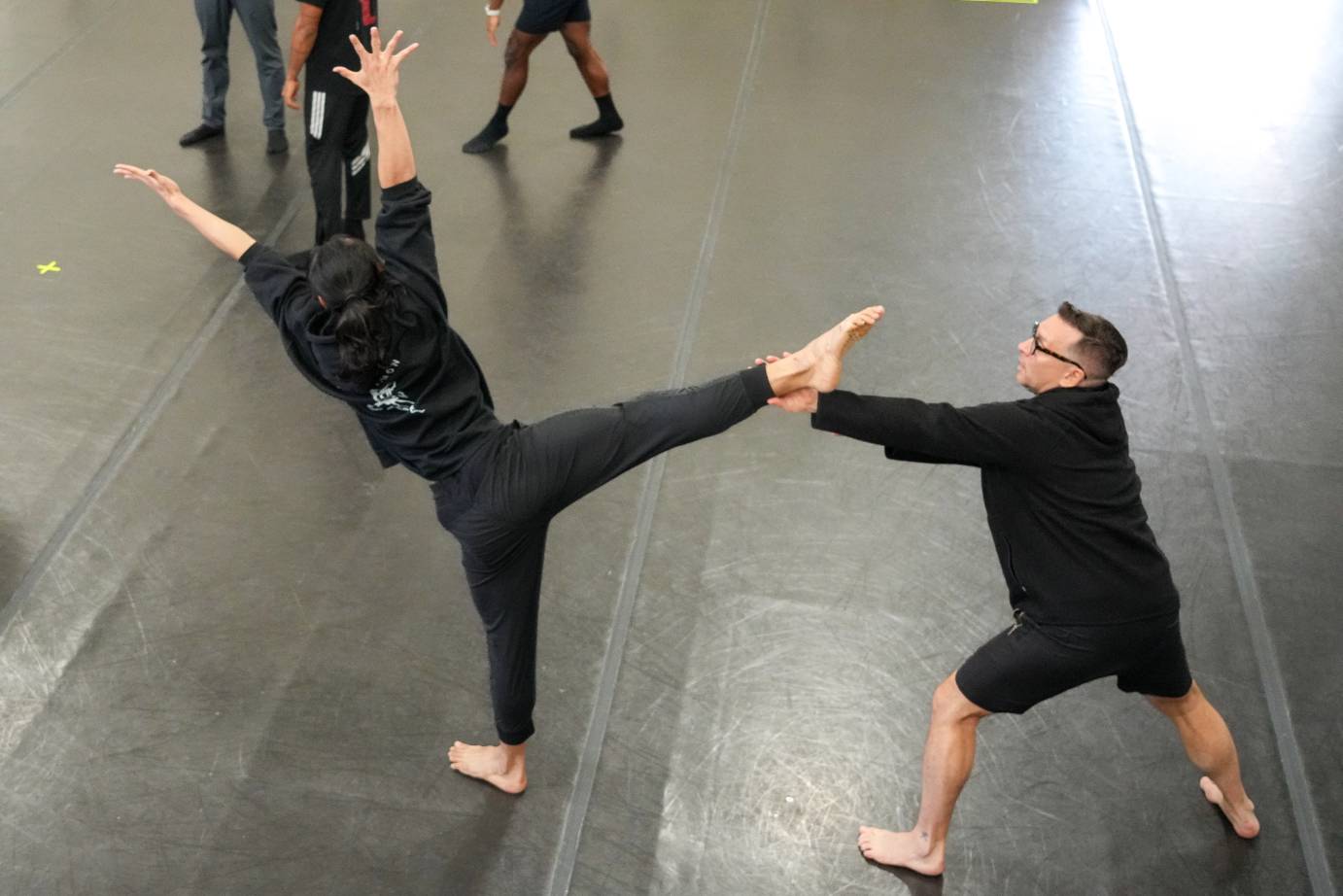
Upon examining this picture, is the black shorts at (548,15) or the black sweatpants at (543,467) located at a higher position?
the black sweatpants at (543,467)

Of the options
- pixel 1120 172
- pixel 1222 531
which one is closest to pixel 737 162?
pixel 1120 172

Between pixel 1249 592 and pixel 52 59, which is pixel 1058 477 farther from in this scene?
pixel 52 59

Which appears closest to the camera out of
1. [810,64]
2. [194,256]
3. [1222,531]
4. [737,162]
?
[1222,531]

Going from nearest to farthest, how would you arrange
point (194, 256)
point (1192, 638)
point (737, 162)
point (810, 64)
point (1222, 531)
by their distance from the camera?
point (1192, 638), point (1222, 531), point (194, 256), point (737, 162), point (810, 64)

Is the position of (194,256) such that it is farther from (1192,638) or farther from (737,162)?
(1192,638)

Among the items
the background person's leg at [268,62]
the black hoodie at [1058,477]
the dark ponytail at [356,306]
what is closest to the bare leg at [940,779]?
the black hoodie at [1058,477]

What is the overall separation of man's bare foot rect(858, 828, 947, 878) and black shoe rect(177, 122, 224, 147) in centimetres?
426

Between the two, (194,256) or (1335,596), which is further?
(194,256)

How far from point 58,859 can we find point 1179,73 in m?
6.03

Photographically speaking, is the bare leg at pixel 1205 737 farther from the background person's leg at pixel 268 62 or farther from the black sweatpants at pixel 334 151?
the background person's leg at pixel 268 62

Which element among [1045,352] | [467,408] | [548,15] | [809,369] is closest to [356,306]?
[467,408]

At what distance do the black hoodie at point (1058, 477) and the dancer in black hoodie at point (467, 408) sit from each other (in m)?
0.19

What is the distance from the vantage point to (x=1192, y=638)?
11.7 ft

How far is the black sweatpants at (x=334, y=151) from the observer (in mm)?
4602
